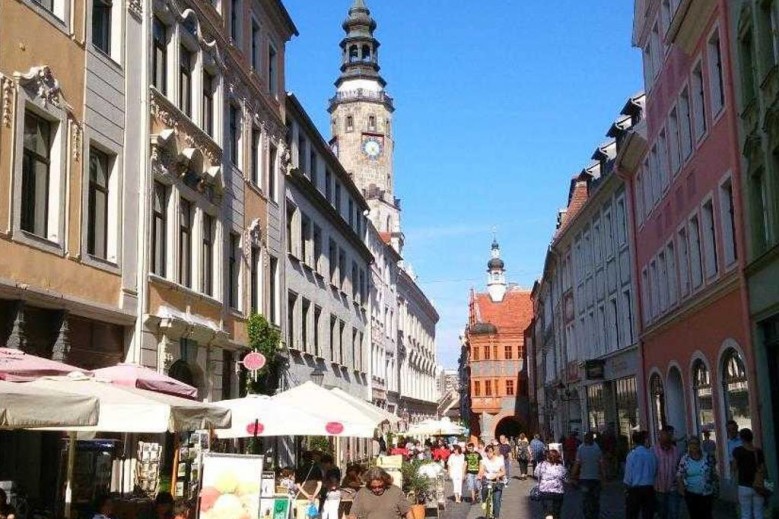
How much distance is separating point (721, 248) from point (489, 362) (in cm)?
7408

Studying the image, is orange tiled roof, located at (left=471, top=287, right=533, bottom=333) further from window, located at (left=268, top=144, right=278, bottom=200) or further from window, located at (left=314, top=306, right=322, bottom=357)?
window, located at (left=268, top=144, right=278, bottom=200)

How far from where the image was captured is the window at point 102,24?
56.1ft

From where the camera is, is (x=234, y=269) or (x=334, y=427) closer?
(x=334, y=427)

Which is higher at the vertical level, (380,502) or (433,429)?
(433,429)

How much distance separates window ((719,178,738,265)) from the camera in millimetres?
20812

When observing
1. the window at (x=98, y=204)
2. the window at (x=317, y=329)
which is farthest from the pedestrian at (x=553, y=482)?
the window at (x=317, y=329)

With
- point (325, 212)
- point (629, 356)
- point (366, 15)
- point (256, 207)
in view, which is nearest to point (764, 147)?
point (256, 207)

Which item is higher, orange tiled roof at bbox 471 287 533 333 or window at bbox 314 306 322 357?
orange tiled roof at bbox 471 287 533 333

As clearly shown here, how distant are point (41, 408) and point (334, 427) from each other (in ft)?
26.7

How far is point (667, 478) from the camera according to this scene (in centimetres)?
1520

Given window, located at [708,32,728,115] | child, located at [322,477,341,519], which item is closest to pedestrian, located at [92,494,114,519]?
child, located at [322,477,341,519]

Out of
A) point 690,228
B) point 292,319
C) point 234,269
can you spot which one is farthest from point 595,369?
point 234,269

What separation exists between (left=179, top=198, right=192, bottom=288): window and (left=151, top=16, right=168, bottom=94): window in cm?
254

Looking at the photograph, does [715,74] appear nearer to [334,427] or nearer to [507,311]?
[334,427]
